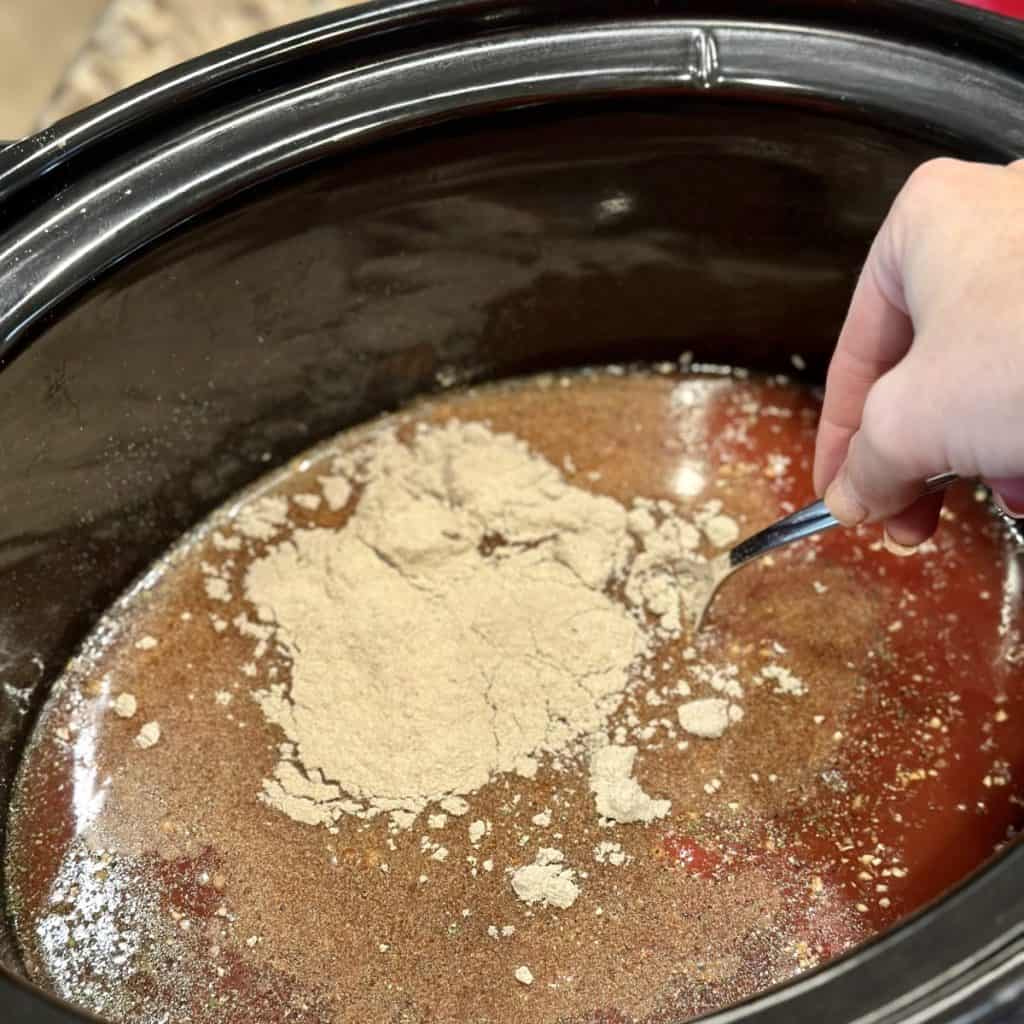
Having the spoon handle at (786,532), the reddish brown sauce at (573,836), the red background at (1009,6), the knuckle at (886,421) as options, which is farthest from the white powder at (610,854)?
the red background at (1009,6)

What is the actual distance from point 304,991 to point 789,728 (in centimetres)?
39

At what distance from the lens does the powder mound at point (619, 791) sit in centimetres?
85

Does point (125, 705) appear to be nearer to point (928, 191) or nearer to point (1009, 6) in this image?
point (928, 191)

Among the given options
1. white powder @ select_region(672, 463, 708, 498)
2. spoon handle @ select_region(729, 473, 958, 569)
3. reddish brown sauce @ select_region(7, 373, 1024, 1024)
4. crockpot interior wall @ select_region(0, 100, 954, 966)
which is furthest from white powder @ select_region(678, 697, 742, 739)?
crockpot interior wall @ select_region(0, 100, 954, 966)

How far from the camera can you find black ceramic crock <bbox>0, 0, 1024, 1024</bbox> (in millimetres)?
874

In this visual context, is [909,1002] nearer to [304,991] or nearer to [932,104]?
[304,991]

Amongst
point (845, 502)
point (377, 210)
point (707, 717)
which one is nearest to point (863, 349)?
point (845, 502)

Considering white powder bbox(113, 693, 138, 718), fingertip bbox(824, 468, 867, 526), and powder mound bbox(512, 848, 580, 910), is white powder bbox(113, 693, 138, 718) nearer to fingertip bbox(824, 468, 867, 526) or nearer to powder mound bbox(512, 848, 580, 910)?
powder mound bbox(512, 848, 580, 910)

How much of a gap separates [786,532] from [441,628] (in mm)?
273

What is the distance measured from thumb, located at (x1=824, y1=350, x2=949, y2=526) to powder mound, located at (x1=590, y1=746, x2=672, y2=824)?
0.27 m

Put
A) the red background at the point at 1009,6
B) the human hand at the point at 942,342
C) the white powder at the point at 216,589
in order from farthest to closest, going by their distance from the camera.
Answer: the red background at the point at 1009,6 < the white powder at the point at 216,589 < the human hand at the point at 942,342

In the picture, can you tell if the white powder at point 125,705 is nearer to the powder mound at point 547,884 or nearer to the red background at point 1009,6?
the powder mound at point 547,884

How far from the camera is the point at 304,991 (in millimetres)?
790

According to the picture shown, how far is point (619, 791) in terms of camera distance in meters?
Answer: 0.86
